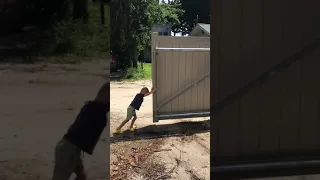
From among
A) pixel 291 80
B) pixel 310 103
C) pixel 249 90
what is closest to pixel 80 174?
pixel 249 90

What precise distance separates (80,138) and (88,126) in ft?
0.35

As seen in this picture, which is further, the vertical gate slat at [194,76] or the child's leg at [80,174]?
the vertical gate slat at [194,76]

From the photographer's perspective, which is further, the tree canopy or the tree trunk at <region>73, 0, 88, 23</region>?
the tree canopy

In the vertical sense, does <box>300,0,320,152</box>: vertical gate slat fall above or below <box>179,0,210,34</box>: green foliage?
below

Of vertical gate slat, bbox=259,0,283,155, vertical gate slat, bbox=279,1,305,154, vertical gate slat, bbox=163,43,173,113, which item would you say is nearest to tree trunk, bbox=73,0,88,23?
vertical gate slat, bbox=259,0,283,155

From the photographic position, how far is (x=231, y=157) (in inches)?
116

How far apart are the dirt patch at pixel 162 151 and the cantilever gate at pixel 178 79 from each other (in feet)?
1.28

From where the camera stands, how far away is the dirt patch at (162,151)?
4.42 m

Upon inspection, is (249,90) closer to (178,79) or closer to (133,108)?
(178,79)

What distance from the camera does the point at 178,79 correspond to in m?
6.62

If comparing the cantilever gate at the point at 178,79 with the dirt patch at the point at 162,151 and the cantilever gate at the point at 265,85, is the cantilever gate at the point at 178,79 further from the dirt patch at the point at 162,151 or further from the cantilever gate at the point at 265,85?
the cantilever gate at the point at 265,85

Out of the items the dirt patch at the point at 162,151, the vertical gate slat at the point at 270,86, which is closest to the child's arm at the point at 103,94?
the vertical gate slat at the point at 270,86

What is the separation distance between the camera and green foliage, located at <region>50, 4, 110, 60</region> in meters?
2.51

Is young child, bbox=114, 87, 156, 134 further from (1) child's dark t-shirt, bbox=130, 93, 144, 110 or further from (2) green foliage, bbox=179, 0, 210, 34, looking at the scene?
(2) green foliage, bbox=179, 0, 210, 34
